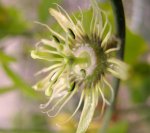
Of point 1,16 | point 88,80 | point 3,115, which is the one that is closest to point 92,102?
point 88,80

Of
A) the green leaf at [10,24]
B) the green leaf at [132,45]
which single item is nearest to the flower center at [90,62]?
the green leaf at [132,45]

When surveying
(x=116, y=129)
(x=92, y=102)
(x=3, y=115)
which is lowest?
(x=3, y=115)

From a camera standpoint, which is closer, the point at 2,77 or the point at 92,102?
the point at 92,102

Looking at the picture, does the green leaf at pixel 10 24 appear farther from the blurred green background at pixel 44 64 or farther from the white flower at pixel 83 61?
the white flower at pixel 83 61

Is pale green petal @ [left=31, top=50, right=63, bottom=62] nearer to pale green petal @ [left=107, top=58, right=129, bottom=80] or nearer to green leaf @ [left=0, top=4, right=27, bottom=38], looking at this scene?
pale green petal @ [left=107, top=58, right=129, bottom=80]

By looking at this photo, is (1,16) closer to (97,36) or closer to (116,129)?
(116,129)

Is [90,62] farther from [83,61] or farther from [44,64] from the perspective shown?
[44,64]

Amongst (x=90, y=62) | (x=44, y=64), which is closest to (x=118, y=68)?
(x=90, y=62)
